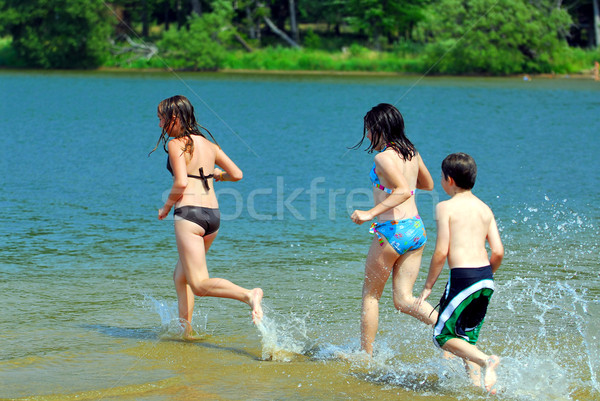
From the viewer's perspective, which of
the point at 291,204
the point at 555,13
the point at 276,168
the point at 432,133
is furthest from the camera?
the point at 555,13

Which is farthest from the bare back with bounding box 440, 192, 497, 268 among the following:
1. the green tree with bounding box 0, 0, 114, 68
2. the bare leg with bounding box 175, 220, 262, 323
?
the green tree with bounding box 0, 0, 114, 68

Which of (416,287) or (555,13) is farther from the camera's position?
(555,13)

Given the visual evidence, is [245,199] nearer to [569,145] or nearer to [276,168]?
[276,168]

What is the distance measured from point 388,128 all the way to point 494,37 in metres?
46.5

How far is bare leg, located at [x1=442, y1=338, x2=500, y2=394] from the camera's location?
5023 millimetres

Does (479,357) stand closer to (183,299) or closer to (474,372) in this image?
(474,372)

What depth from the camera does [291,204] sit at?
13.1m

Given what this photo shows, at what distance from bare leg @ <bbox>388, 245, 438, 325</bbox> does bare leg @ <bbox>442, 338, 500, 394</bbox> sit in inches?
19.5

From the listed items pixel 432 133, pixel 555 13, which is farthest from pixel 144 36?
pixel 432 133

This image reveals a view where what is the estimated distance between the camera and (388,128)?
5.59 meters

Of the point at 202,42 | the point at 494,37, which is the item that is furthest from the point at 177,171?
the point at 202,42

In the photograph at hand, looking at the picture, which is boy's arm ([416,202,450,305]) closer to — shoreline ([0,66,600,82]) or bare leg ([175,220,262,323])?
bare leg ([175,220,262,323])

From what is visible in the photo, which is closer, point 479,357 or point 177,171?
point 479,357

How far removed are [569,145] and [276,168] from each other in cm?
878
